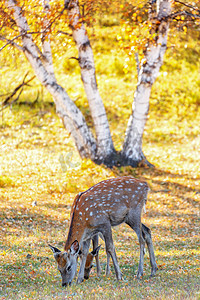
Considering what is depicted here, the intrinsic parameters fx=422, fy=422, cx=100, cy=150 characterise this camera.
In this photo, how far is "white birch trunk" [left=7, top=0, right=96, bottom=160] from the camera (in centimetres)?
1370

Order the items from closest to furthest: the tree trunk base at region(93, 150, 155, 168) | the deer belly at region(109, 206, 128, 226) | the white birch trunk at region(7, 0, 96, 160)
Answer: the deer belly at region(109, 206, 128, 226) → the white birch trunk at region(7, 0, 96, 160) → the tree trunk base at region(93, 150, 155, 168)

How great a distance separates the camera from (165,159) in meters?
18.1

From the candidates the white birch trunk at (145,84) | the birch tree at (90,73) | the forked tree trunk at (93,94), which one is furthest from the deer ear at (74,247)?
the white birch trunk at (145,84)

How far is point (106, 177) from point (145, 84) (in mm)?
3623

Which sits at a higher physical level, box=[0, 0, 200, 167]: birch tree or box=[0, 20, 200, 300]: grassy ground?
Answer: box=[0, 0, 200, 167]: birch tree

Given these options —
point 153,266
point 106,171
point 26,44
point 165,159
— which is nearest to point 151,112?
point 165,159

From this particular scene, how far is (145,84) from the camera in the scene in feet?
49.4

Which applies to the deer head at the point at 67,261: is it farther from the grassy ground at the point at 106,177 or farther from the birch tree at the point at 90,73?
the birch tree at the point at 90,73

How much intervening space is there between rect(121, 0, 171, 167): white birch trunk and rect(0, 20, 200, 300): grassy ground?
1.84 ft

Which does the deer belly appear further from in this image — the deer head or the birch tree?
the birch tree

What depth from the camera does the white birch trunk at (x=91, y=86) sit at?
1456 cm

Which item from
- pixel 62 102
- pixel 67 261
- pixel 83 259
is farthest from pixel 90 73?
pixel 67 261

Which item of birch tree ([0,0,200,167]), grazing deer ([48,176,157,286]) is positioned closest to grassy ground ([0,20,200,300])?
grazing deer ([48,176,157,286])

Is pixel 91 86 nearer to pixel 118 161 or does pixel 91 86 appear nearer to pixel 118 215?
pixel 118 161
